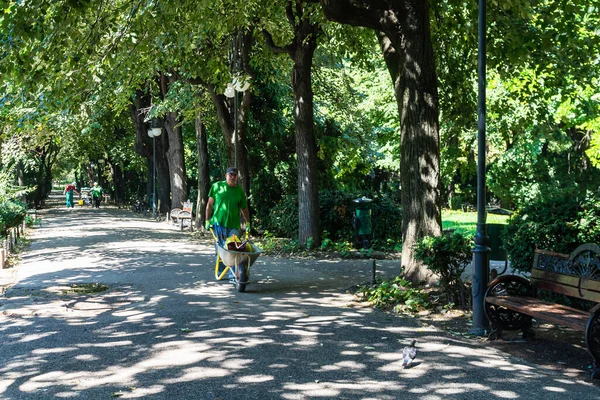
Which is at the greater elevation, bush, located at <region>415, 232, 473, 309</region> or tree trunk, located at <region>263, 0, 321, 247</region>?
tree trunk, located at <region>263, 0, 321, 247</region>

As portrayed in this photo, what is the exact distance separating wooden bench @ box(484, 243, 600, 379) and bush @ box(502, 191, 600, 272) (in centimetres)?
92

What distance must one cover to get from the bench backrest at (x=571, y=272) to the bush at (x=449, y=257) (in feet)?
4.91

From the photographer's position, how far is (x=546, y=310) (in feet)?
23.0

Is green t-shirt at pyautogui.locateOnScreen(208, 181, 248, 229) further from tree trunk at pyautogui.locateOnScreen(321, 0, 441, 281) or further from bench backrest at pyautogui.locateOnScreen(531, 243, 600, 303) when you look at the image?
bench backrest at pyautogui.locateOnScreen(531, 243, 600, 303)

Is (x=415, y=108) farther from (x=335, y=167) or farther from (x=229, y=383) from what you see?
(x=335, y=167)

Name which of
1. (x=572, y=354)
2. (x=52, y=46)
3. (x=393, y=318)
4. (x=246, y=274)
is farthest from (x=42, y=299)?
(x=572, y=354)

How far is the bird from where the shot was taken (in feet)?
21.4

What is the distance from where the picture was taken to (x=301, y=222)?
17453mm

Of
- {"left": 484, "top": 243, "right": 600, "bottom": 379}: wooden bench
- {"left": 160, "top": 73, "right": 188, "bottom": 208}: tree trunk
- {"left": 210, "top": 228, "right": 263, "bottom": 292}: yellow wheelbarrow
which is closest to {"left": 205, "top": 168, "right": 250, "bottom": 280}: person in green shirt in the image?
{"left": 210, "top": 228, "right": 263, "bottom": 292}: yellow wheelbarrow

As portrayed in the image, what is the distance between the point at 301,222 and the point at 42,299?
8.22 meters

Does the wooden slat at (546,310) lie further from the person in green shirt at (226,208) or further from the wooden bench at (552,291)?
the person in green shirt at (226,208)

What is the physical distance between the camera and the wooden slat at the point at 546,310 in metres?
6.47

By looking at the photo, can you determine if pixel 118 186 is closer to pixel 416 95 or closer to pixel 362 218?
pixel 362 218

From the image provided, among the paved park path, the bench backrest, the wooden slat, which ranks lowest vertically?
the paved park path
